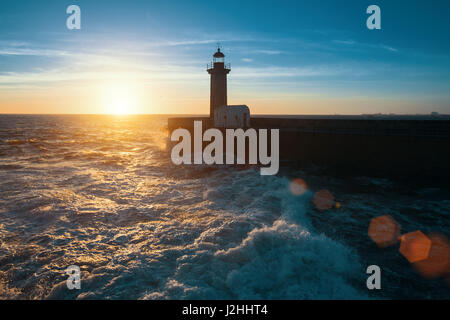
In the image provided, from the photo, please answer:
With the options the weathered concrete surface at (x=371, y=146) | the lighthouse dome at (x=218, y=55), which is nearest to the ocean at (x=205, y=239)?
the weathered concrete surface at (x=371, y=146)

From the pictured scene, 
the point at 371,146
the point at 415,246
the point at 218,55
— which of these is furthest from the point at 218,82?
the point at 415,246

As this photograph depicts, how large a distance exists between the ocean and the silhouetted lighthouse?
49.7 ft

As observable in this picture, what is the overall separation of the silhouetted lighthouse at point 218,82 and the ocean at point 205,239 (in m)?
15.2

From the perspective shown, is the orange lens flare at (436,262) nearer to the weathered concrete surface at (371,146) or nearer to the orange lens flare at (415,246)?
the orange lens flare at (415,246)

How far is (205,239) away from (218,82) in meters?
21.5

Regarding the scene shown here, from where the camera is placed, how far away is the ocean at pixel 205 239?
4.67 m

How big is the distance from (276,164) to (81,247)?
47.7 ft

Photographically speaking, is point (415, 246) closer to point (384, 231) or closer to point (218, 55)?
point (384, 231)

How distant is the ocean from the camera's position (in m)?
4.67

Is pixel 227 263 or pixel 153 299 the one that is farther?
pixel 227 263

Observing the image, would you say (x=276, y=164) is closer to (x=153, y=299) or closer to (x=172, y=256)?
(x=172, y=256)

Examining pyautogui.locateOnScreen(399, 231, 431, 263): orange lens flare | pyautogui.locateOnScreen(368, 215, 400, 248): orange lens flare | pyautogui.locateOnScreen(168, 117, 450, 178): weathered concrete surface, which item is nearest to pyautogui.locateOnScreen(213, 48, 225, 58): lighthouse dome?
pyautogui.locateOnScreen(168, 117, 450, 178): weathered concrete surface
